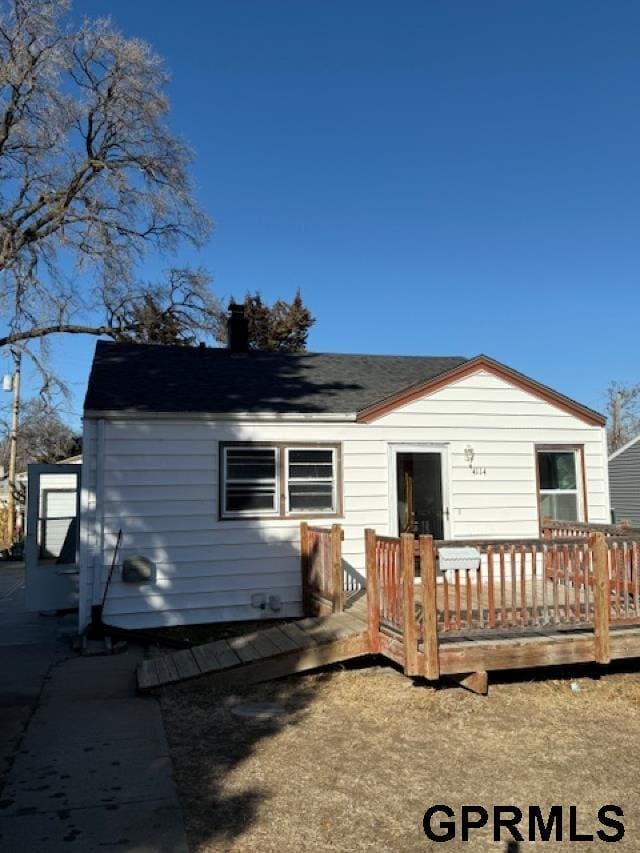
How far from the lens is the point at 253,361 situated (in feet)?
41.1

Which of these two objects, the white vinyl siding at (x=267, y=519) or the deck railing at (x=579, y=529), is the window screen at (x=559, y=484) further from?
the deck railing at (x=579, y=529)

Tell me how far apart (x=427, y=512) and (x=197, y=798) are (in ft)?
21.1

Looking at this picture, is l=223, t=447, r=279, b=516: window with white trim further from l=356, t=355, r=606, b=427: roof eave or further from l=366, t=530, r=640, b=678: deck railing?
l=366, t=530, r=640, b=678: deck railing

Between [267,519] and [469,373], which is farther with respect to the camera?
[469,373]

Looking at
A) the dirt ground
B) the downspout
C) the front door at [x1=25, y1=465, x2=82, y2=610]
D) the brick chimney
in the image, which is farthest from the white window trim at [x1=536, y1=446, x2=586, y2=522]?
the front door at [x1=25, y1=465, x2=82, y2=610]

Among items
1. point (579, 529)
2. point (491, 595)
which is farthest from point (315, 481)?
point (491, 595)

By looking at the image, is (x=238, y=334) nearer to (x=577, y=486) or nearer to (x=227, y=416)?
(x=227, y=416)

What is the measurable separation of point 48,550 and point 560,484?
7.62 metres

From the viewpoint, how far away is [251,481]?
930cm

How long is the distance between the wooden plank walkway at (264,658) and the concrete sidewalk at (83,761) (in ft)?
1.09

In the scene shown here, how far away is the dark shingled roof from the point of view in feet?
30.9

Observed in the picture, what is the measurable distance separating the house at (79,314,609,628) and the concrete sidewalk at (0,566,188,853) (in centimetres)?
145

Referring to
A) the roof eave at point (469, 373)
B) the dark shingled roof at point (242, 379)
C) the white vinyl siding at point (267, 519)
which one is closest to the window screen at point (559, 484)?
the white vinyl siding at point (267, 519)

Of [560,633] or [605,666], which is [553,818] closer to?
[560,633]
